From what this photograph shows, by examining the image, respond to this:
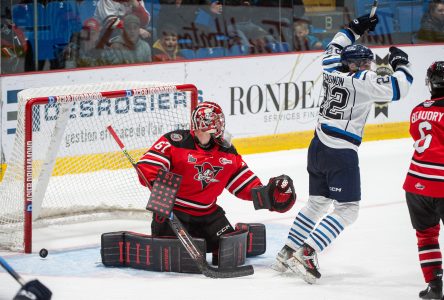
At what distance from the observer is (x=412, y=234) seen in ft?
18.4

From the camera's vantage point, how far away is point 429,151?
13.9ft

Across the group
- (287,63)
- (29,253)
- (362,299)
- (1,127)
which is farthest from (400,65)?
(287,63)

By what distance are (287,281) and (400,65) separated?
107cm

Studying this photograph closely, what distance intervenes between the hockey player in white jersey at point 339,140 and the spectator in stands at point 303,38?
3530 millimetres

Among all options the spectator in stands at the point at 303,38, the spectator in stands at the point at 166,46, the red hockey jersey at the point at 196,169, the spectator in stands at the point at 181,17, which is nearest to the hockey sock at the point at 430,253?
the red hockey jersey at the point at 196,169

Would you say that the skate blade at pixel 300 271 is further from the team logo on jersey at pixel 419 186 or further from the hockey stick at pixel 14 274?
the hockey stick at pixel 14 274

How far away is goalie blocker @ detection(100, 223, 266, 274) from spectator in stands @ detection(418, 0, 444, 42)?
4784mm

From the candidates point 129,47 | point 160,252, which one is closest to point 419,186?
point 160,252

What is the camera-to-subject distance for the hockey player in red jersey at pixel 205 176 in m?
4.73

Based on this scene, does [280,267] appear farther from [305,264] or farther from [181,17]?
[181,17]

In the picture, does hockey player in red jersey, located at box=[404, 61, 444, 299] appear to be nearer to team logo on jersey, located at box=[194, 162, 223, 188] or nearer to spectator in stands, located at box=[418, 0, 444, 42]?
team logo on jersey, located at box=[194, 162, 223, 188]

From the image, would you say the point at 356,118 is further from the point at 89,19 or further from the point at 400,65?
the point at 89,19

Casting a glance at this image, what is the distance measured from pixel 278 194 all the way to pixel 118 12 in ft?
10.2

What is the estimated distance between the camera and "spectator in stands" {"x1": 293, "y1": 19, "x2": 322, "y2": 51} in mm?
8320
